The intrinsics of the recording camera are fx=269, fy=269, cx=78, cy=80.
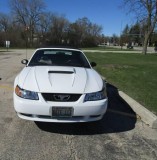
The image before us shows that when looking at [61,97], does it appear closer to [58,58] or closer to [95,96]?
[95,96]

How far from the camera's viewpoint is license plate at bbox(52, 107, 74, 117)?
450 cm

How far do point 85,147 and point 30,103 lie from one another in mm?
1170

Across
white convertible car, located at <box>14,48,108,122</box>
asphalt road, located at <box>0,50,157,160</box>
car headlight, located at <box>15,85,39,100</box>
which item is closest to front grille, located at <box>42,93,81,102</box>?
white convertible car, located at <box>14,48,108,122</box>

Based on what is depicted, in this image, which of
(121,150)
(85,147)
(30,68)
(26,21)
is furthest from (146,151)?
(26,21)

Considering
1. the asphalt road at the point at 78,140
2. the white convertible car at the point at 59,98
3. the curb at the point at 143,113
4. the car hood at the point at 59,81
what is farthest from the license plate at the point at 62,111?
the curb at the point at 143,113

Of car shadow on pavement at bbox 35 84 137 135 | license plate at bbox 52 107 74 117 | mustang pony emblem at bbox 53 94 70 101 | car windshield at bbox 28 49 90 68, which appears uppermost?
car windshield at bbox 28 49 90 68

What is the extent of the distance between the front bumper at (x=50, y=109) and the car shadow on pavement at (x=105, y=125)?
0.38 meters

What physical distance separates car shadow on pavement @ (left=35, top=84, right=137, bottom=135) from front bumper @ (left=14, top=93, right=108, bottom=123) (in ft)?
1.25

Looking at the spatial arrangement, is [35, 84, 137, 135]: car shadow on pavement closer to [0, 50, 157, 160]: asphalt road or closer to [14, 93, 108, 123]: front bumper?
[0, 50, 157, 160]: asphalt road

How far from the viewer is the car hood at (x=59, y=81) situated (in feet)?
15.3

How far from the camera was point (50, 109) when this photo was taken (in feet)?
14.7

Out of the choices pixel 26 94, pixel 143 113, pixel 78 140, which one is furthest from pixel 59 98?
pixel 143 113

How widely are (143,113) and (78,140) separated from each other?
6.77 feet

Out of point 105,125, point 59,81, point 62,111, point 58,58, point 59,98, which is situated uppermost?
point 58,58
